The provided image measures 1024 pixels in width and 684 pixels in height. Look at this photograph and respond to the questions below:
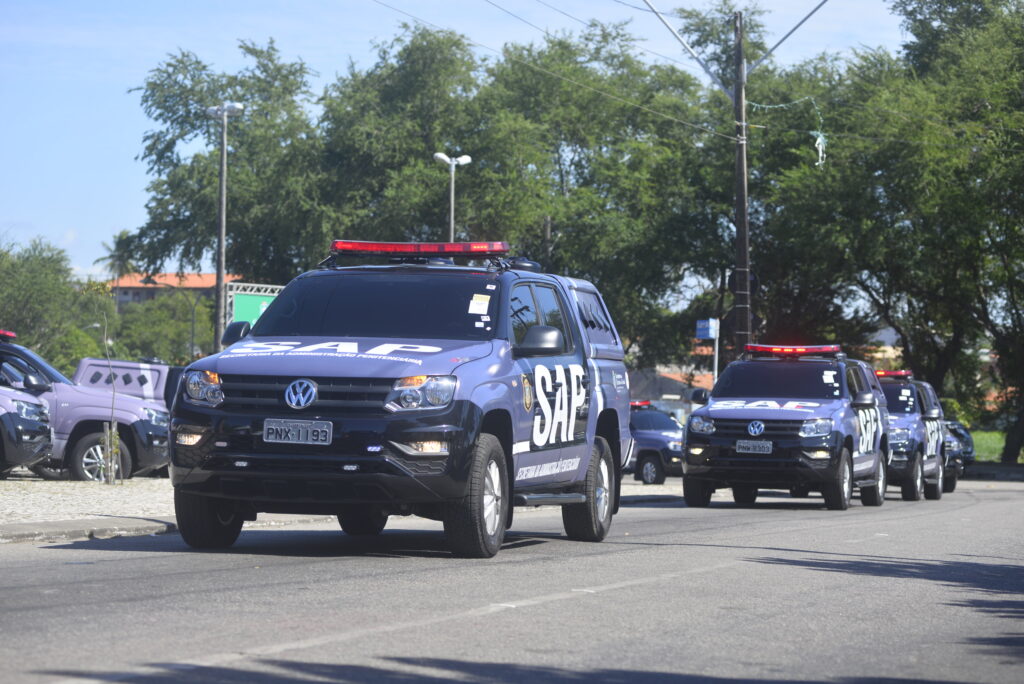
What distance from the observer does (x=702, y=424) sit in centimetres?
2052

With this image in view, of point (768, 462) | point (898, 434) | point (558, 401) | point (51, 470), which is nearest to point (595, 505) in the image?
point (558, 401)

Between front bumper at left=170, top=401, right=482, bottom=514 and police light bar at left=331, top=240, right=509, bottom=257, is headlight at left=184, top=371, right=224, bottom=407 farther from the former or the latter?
police light bar at left=331, top=240, right=509, bottom=257

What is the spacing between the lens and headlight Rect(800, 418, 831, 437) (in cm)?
2003

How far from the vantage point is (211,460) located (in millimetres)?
10312

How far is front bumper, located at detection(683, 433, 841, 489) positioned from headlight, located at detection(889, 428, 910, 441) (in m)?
5.47

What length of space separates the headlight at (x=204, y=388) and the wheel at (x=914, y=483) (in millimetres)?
17602

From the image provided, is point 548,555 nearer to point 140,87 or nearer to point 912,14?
point 912,14

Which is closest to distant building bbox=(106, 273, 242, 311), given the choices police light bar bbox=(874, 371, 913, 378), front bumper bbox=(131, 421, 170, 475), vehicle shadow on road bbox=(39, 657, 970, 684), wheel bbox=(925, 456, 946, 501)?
police light bar bbox=(874, 371, 913, 378)

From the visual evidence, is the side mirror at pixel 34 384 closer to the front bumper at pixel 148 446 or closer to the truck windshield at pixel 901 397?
the front bumper at pixel 148 446

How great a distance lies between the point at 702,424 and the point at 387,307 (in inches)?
383

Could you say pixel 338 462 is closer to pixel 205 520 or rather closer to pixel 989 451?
pixel 205 520

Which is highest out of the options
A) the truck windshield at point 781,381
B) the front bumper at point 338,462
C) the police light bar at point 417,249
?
the police light bar at point 417,249

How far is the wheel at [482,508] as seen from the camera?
10492mm

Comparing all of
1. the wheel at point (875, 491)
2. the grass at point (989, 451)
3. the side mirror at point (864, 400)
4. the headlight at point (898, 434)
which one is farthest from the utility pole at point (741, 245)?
the grass at point (989, 451)
